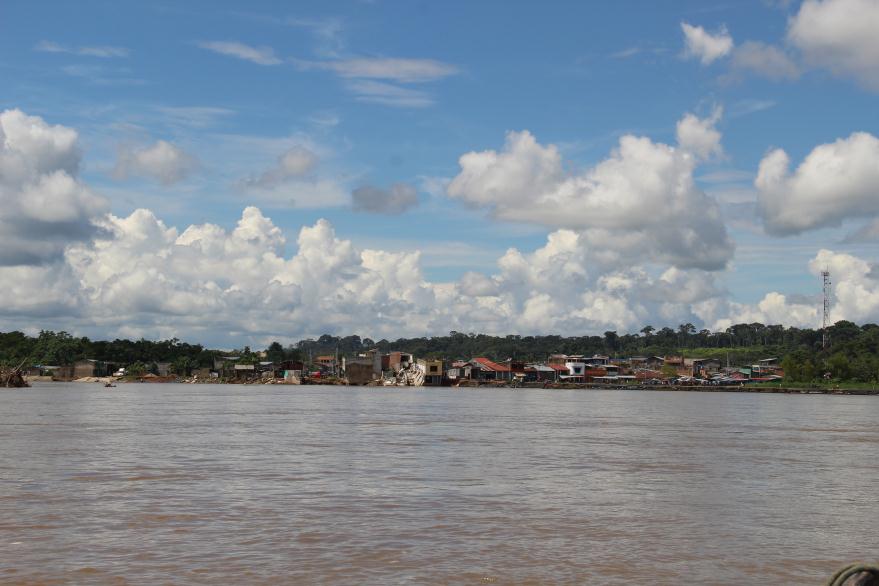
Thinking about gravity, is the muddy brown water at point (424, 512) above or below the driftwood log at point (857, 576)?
below

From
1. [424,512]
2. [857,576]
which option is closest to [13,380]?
[424,512]

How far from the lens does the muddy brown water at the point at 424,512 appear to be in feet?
52.7

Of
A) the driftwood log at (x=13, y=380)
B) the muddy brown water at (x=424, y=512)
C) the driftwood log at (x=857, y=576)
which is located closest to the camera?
the driftwood log at (x=857, y=576)

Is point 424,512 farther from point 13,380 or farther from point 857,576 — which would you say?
point 13,380

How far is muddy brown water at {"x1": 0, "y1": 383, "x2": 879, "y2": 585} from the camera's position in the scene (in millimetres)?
16078

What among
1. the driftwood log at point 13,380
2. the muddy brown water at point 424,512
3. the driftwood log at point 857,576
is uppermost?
the driftwood log at point 857,576

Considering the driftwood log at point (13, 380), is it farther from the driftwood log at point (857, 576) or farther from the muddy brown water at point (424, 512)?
the driftwood log at point (857, 576)

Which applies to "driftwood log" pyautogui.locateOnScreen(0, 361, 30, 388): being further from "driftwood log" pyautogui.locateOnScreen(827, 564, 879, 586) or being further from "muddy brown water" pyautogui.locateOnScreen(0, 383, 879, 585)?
"driftwood log" pyautogui.locateOnScreen(827, 564, 879, 586)

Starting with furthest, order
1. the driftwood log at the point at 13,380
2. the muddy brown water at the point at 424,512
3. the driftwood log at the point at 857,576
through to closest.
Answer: the driftwood log at the point at 13,380 → the muddy brown water at the point at 424,512 → the driftwood log at the point at 857,576

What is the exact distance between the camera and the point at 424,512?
22.1 meters

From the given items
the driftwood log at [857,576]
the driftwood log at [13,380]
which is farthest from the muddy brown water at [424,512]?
the driftwood log at [13,380]

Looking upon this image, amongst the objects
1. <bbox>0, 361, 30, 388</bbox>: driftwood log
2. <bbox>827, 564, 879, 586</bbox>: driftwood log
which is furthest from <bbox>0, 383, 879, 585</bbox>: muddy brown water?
<bbox>0, 361, 30, 388</bbox>: driftwood log

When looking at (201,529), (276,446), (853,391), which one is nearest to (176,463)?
(276,446)

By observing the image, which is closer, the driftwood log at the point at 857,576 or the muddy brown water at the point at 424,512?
the driftwood log at the point at 857,576
